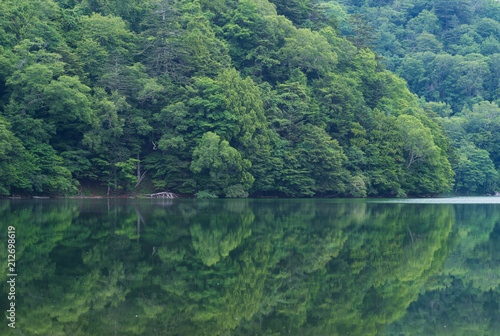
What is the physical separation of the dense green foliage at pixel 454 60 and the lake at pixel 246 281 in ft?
193

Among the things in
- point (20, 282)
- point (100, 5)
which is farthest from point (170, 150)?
point (20, 282)

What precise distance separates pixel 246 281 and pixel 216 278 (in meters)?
0.62

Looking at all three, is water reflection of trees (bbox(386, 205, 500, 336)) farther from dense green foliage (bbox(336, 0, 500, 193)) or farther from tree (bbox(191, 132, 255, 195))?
dense green foliage (bbox(336, 0, 500, 193))

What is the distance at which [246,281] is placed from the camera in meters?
11.9

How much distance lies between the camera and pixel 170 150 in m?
50.4

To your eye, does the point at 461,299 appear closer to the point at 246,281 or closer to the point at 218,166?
the point at 246,281

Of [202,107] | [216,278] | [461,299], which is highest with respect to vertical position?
[202,107]

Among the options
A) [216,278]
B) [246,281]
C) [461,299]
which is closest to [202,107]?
[216,278]

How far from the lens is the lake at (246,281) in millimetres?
9148

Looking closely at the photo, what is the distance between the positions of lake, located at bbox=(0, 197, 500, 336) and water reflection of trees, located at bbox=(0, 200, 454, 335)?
0.03 m

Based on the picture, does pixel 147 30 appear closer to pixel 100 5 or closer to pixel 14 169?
pixel 100 5

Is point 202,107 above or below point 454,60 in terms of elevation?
below

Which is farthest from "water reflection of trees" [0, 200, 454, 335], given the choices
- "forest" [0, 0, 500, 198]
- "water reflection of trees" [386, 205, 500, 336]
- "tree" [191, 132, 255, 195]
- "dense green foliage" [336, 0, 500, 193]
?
"dense green foliage" [336, 0, 500, 193]

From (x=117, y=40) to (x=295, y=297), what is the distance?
45.6m
